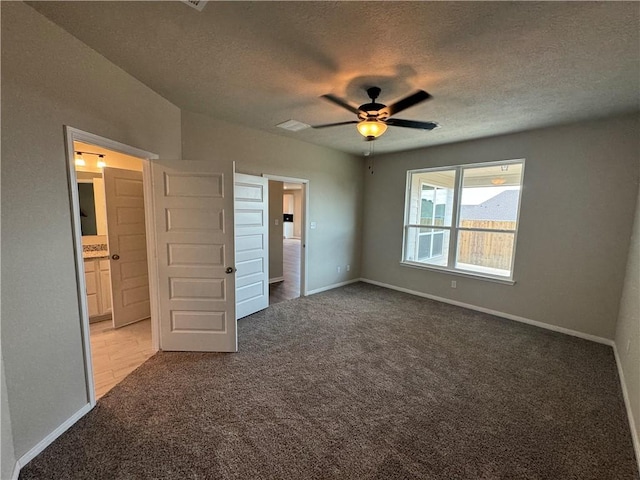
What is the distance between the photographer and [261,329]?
351 cm

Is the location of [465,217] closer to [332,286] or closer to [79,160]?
[332,286]

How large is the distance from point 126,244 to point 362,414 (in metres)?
3.41

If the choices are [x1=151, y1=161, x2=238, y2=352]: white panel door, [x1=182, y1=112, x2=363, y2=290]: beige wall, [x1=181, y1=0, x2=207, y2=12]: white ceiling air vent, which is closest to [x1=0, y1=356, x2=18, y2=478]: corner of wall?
[x1=151, y1=161, x2=238, y2=352]: white panel door

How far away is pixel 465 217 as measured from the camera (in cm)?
444

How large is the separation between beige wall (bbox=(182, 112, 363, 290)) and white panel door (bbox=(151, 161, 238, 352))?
759 mm

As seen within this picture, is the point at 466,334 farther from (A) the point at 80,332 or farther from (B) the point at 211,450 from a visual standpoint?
(A) the point at 80,332

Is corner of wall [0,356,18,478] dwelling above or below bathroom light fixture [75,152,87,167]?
below

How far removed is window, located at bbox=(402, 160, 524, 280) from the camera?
400 centimetres

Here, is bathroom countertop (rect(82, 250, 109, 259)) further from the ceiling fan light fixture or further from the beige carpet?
the ceiling fan light fixture

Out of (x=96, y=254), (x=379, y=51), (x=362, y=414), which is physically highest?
(x=379, y=51)

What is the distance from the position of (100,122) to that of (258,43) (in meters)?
1.35

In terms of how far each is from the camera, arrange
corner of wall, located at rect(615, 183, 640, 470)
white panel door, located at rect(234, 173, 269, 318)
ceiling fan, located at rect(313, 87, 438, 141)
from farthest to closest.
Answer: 1. white panel door, located at rect(234, 173, 269, 318)
2. ceiling fan, located at rect(313, 87, 438, 141)
3. corner of wall, located at rect(615, 183, 640, 470)

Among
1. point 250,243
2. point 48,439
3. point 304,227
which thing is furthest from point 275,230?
point 48,439

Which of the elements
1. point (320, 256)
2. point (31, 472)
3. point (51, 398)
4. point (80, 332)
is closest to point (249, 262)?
point (320, 256)
